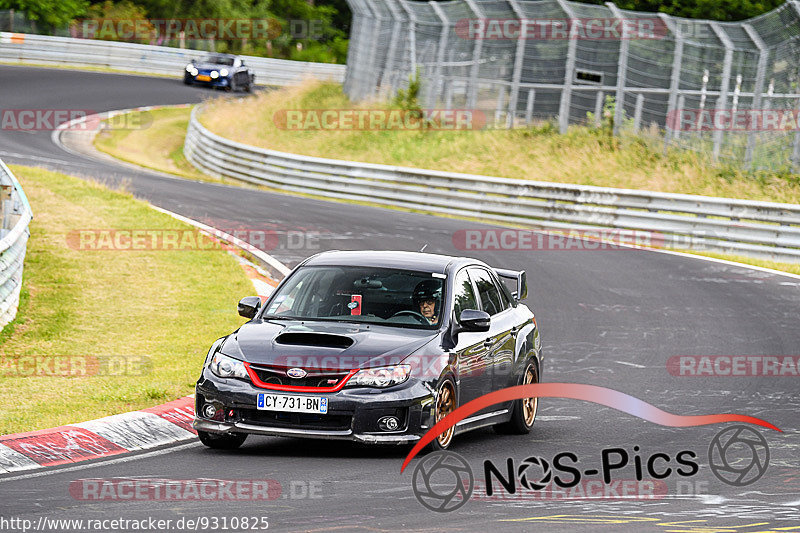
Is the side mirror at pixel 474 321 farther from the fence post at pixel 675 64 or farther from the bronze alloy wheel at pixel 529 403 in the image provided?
the fence post at pixel 675 64

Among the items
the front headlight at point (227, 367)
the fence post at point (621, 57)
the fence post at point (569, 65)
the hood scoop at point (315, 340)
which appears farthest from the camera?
the fence post at point (569, 65)

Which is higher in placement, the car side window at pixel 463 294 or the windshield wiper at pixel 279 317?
the car side window at pixel 463 294

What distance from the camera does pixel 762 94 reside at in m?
26.2

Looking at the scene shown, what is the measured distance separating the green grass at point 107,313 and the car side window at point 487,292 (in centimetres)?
266

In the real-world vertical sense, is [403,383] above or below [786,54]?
below

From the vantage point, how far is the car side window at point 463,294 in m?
9.69

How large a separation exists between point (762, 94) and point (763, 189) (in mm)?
2080

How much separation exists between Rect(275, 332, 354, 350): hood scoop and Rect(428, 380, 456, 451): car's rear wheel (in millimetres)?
724

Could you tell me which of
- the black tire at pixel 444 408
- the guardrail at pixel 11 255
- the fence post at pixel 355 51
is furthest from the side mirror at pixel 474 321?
the fence post at pixel 355 51

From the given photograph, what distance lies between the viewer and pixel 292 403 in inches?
333

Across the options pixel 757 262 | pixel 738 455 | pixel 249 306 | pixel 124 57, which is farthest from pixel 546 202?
pixel 124 57

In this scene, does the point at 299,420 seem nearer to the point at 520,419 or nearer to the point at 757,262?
the point at 520,419

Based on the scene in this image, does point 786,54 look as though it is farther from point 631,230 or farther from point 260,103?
point 260,103

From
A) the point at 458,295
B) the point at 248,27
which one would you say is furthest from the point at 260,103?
the point at 458,295
